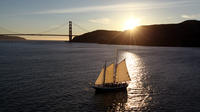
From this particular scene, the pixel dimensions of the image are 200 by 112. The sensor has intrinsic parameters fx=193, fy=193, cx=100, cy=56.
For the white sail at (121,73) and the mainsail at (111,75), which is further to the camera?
the white sail at (121,73)

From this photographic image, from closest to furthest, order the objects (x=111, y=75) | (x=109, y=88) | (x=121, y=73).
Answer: (x=109, y=88) → (x=111, y=75) → (x=121, y=73)

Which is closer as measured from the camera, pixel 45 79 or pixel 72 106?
pixel 72 106

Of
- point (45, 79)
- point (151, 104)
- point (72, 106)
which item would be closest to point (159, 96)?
point (151, 104)

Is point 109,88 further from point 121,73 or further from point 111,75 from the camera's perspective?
point 121,73

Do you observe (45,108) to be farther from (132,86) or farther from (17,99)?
(132,86)

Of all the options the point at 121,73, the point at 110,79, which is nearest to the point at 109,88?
the point at 110,79

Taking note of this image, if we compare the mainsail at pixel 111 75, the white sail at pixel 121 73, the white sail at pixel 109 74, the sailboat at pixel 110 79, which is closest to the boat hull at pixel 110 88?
the sailboat at pixel 110 79

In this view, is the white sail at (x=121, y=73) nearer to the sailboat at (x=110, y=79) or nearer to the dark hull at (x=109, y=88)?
the sailboat at (x=110, y=79)

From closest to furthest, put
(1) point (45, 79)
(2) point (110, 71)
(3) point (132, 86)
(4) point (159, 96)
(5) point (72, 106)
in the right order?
(5) point (72, 106)
(4) point (159, 96)
(2) point (110, 71)
(3) point (132, 86)
(1) point (45, 79)

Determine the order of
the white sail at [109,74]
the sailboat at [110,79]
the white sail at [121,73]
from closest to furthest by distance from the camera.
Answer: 1. the sailboat at [110,79]
2. the white sail at [109,74]
3. the white sail at [121,73]
